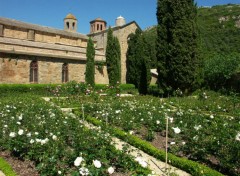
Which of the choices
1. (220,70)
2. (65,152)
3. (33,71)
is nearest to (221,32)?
(220,70)

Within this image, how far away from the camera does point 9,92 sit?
730 inches

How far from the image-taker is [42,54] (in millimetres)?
22984

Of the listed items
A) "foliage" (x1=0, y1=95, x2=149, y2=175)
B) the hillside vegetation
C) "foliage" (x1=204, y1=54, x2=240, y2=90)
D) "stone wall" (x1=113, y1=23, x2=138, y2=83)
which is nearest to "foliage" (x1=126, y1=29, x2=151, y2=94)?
"stone wall" (x1=113, y1=23, x2=138, y2=83)

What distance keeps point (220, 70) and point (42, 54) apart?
630 inches

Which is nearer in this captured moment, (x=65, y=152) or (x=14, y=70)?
(x=65, y=152)

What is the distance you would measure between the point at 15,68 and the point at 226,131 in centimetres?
1868

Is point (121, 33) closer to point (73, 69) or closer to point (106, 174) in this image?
point (73, 69)

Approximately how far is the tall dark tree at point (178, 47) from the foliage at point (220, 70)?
7.06 meters

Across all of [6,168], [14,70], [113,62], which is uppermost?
[113,62]

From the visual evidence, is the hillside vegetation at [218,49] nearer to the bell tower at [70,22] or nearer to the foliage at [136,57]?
the foliage at [136,57]

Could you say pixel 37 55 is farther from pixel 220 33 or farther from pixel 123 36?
pixel 220 33

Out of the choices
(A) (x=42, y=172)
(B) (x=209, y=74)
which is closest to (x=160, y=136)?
(A) (x=42, y=172)

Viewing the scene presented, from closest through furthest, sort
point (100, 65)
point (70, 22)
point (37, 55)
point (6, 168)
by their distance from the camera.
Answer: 1. point (6, 168)
2. point (37, 55)
3. point (100, 65)
4. point (70, 22)

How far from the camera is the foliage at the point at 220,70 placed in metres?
23.2
